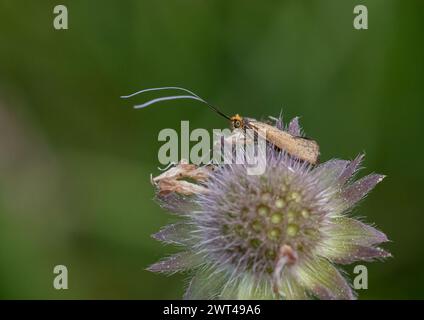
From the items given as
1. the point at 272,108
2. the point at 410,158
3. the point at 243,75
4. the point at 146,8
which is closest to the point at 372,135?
the point at 410,158

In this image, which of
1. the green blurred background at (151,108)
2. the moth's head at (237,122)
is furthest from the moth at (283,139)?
the green blurred background at (151,108)

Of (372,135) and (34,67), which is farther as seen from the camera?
(34,67)

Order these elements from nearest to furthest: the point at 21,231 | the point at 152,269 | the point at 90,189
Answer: the point at 152,269 → the point at 21,231 → the point at 90,189

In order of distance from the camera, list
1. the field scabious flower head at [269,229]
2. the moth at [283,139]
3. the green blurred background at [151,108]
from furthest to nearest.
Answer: the green blurred background at [151,108]
the moth at [283,139]
the field scabious flower head at [269,229]

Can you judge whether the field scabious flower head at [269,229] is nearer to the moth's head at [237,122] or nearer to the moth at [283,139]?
the moth at [283,139]

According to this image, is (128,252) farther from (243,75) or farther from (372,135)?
(372,135)

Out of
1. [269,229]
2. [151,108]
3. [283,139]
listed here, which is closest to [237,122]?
[283,139]

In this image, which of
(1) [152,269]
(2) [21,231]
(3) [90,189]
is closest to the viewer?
(1) [152,269]

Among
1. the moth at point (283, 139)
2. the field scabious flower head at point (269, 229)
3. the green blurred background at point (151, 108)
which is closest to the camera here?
the field scabious flower head at point (269, 229)
